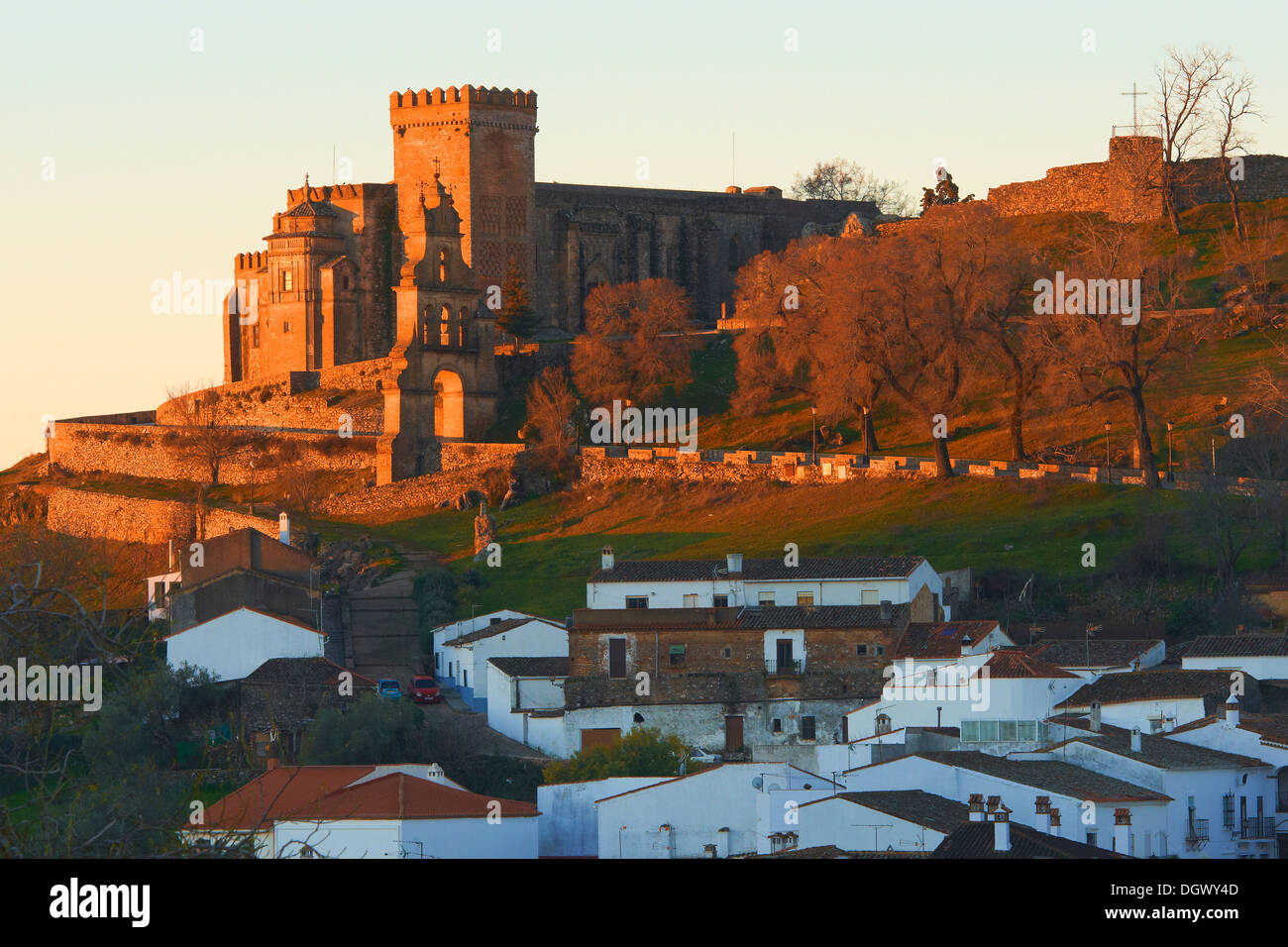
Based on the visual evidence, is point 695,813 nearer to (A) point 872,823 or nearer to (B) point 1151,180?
(A) point 872,823

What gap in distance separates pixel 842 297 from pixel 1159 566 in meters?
16.7

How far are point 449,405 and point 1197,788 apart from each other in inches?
1900

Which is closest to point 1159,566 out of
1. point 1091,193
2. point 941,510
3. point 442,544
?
point 941,510

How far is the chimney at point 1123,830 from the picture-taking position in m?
30.7

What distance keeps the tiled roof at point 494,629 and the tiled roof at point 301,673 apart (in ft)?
9.38

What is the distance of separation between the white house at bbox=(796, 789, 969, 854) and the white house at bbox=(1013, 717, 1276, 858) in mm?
3826

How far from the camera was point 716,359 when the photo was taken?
8350cm

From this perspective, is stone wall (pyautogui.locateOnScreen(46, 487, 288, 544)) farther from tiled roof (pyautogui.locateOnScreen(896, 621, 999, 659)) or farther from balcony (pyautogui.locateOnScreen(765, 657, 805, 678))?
tiled roof (pyautogui.locateOnScreen(896, 621, 999, 659))

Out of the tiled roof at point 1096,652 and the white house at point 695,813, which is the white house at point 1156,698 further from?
the white house at point 695,813

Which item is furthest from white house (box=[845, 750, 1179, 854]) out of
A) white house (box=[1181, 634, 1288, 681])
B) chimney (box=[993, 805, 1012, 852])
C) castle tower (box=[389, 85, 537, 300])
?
castle tower (box=[389, 85, 537, 300])

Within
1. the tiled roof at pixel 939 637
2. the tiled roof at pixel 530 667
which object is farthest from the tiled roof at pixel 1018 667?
the tiled roof at pixel 530 667

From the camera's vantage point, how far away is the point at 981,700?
4034 cm

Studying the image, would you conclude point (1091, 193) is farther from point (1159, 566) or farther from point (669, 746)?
point (669, 746)

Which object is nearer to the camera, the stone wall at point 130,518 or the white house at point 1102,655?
the white house at point 1102,655
